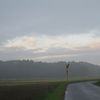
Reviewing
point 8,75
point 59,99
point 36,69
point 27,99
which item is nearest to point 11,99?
point 27,99

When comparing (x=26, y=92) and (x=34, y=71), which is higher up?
(x=26, y=92)

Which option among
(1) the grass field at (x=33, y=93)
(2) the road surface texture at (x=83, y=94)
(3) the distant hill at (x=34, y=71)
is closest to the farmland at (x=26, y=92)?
(1) the grass field at (x=33, y=93)

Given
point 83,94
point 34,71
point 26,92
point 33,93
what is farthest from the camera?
point 34,71

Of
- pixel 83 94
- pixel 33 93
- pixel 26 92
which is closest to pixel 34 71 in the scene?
pixel 26 92

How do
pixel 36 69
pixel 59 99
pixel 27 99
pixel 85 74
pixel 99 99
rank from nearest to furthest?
1. pixel 99 99
2. pixel 59 99
3. pixel 27 99
4. pixel 85 74
5. pixel 36 69

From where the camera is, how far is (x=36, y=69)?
644 feet

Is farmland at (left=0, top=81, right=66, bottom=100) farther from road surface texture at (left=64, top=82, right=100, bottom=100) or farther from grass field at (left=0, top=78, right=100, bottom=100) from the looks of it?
road surface texture at (left=64, top=82, right=100, bottom=100)

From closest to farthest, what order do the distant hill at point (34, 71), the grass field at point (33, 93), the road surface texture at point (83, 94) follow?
the road surface texture at point (83, 94)
the grass field at point (33, 93)
the distant hill at point (34, 71)

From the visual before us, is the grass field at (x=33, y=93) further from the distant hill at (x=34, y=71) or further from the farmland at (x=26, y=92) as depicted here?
the distant hill at (x=34, y=71)

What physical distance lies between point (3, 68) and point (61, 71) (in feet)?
178

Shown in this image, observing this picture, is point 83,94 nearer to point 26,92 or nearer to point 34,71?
point 26,92

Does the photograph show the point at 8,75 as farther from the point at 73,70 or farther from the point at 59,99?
the point at 59,99

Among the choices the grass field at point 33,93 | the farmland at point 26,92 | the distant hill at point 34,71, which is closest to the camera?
the grass field at point 33,93

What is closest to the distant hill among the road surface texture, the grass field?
the grass field
